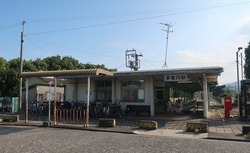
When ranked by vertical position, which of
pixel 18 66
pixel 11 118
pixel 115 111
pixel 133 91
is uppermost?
pixel 18 66

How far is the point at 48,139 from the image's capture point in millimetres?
9812

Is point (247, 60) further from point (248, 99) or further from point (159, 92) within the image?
point (248, 99)

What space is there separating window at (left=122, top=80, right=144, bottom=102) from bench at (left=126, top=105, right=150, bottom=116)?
1.50 ft

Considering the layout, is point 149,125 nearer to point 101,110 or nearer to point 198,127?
point 198,127

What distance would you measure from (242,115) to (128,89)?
24.4ft

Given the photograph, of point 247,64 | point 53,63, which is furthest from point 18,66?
point 247,64

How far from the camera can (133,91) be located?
19.0m

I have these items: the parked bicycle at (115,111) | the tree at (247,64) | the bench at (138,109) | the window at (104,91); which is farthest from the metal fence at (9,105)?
the tree at (247,64)

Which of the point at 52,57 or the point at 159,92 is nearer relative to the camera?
the point at 159,92

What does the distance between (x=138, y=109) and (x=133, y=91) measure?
130 cm

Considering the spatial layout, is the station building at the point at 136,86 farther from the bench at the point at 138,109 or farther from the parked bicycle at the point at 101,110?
the parked bicycle at the point at 101,110

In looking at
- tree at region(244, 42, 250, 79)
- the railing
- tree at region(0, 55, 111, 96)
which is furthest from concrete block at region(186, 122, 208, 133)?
tree at region(244, 42, 250, 79)

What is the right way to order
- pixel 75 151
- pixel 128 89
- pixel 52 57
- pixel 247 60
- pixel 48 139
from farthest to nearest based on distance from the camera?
pixel 52 57, pixel 247 60, pixel 128 89, pixel 48 139, pixel 75 151

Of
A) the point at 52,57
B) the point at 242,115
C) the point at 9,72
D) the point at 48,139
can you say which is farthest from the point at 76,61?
the point at 48,139
